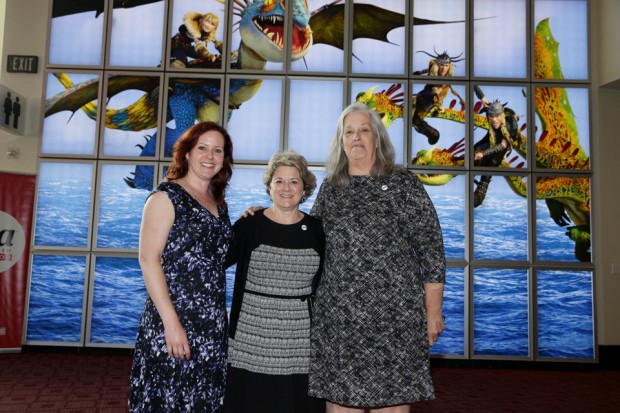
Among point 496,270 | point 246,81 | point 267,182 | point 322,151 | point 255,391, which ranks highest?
point 246,81

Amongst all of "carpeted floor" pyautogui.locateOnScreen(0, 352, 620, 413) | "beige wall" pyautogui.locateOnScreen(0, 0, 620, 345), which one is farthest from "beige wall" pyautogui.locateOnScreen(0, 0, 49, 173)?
"carpeted floor" pyautogui.locateOnScreen(0, 352, 620, 413)

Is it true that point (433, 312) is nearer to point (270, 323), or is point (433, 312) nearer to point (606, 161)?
point (270, 323)

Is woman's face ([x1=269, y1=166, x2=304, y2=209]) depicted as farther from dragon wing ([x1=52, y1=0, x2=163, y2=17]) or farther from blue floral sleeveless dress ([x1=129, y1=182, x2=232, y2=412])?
dragon wing ([x1=52, y1=0, x2=163, y2=17])

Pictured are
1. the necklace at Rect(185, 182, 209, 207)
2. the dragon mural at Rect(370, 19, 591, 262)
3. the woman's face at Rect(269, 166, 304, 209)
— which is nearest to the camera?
the necklace at Rect(185, 182, 209, 207)

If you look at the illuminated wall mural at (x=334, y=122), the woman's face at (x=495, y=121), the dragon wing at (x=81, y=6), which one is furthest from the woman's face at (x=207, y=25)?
the woman's face at (x=495, y=121)

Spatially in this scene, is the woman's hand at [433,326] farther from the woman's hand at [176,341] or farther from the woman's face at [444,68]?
the woman's face at [444,68]

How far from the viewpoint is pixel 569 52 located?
6.26 meters

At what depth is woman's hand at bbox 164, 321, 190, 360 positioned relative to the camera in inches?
73.5

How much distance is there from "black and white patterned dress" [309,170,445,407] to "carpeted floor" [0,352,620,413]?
220 centimetres

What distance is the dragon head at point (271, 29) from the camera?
6.23m

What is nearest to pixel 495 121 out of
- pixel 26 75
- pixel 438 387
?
pixel 438 387

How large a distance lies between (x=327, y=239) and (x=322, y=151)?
407cm

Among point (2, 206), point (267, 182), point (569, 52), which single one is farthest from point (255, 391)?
point (569, 52)

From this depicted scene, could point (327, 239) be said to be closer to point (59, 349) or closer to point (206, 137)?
point (206, 137)
